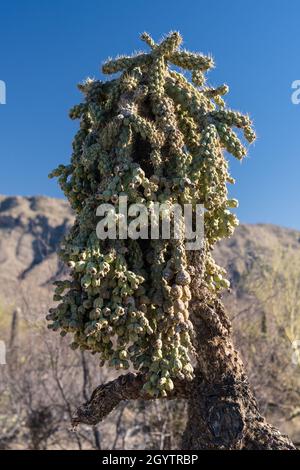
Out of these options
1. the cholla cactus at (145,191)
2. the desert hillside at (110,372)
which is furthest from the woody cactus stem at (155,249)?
the desert hillside at (110,372)

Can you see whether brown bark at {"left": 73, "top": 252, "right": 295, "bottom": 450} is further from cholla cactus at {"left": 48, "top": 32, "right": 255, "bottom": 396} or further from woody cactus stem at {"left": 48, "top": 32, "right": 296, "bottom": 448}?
cholla cactus at {"left": 48, "top": 32, "right": 255, "bottom": 396}

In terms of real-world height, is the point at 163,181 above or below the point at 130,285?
above

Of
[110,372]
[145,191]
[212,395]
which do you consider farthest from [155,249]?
[110,372]

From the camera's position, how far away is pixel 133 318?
2.86 meters

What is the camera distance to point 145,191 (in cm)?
305

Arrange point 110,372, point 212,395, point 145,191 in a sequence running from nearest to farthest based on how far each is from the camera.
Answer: point 145,191, point 212,395, point 110,372

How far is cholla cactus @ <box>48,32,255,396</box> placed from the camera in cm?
288

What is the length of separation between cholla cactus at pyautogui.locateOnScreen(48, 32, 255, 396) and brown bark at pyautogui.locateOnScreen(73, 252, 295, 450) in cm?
24

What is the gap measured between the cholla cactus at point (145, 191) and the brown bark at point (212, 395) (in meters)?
0.24

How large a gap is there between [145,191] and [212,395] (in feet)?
4.79

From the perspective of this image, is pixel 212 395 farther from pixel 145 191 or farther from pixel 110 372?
pixel 110 372

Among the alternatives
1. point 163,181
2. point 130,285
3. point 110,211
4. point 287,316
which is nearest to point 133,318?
point 130,285
